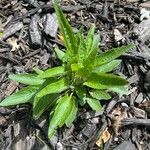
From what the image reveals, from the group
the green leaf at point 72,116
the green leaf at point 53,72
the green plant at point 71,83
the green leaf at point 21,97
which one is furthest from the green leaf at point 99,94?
the green leaf at point 21,97

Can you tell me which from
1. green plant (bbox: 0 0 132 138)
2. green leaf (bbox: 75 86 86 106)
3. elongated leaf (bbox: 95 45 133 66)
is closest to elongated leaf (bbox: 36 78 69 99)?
green plant (bbox: 0 0 132 138)

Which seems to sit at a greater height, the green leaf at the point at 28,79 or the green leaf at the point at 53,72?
the green leaf at the point at 53,72

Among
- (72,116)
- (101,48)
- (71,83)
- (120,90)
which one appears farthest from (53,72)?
(101,48)

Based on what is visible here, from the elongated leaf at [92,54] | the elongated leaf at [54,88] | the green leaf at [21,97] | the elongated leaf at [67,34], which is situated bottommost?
the green leaf at [21,97]

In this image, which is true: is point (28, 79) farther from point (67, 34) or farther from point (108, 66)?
point (108, 66)

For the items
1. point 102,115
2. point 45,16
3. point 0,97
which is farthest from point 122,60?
point 0,97

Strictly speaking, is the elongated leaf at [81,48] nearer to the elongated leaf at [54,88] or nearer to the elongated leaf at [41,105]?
the elongated leaf at [54,88]
